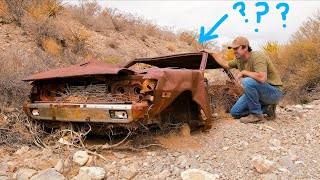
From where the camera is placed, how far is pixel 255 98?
5.40 meters

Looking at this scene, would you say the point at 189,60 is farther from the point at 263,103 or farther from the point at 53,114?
the point at 53,114

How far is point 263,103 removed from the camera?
18.9ft

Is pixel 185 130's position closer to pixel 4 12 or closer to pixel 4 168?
pixel 4 168

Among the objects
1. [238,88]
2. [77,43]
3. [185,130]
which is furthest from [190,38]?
[185,130]

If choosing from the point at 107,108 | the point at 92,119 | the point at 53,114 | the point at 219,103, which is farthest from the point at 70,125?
the point at 219,103

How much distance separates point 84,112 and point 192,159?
52.6 inches

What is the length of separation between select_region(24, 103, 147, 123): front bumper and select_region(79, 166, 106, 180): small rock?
0.58 m

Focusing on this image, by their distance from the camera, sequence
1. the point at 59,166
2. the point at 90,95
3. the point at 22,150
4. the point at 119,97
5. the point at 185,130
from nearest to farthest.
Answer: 1. the point at 59,166
2. the point at 119,97
3. the point at 22,150
4. the point at 90,95
5. the point at 185,130

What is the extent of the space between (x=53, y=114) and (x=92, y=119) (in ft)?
2.25

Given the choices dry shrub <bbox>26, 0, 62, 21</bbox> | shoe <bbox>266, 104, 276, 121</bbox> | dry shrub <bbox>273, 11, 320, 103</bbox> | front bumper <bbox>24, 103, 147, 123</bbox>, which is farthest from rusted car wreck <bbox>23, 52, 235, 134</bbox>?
dry shrub <bbox>26, 0, 62, 21</bbox>

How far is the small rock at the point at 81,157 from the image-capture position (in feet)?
12.0

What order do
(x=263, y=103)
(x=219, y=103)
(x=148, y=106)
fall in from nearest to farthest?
(x=148, y=106)
(x=263, y=103)
(x=219, y=103)

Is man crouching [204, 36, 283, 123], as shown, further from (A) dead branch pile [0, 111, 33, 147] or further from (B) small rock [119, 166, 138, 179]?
(A) dead branch pile [0, 111, 33, 147]

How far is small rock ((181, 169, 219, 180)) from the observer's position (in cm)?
334
